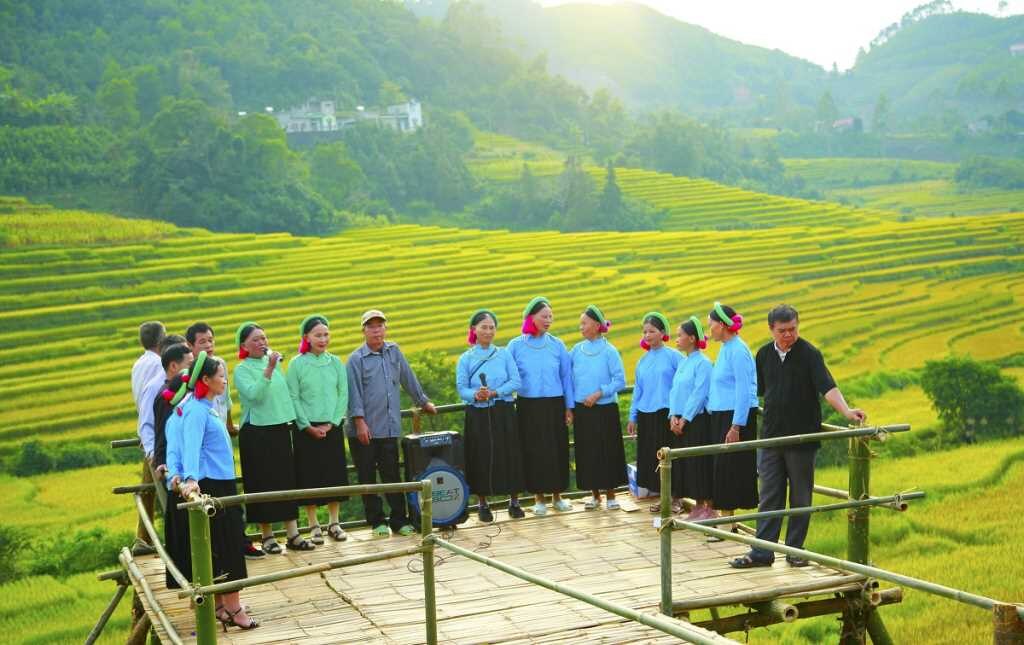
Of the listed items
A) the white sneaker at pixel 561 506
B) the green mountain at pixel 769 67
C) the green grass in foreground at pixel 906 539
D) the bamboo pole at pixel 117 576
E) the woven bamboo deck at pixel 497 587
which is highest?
the green mountain at pixel 769 67

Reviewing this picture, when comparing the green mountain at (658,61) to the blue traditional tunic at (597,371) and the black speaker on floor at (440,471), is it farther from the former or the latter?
the black speaker on floor at (440,471)

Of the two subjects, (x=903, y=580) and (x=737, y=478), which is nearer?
(x=903, y=580)

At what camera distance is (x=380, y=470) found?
7.48m

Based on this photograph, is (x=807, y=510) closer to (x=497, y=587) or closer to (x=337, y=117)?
(x=497, y=587)

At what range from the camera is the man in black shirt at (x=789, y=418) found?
6152 mm

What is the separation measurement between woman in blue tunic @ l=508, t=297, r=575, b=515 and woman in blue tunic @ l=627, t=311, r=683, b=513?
0.48 metres

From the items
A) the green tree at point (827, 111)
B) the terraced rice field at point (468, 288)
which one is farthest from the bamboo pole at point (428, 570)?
the green tree at point (827, 111)

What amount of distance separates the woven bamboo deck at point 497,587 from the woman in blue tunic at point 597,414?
39 centimetres

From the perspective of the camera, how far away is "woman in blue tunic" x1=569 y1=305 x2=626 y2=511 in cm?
777

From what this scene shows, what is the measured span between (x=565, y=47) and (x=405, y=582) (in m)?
65.6

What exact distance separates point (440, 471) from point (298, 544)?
0.93 meters

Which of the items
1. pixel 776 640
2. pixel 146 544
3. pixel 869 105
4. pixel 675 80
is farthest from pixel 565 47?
pixel 146 544

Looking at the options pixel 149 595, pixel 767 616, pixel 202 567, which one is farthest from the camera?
pixel 767 616

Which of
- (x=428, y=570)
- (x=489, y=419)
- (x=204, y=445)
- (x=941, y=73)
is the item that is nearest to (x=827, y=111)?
(x=941, y=73)
